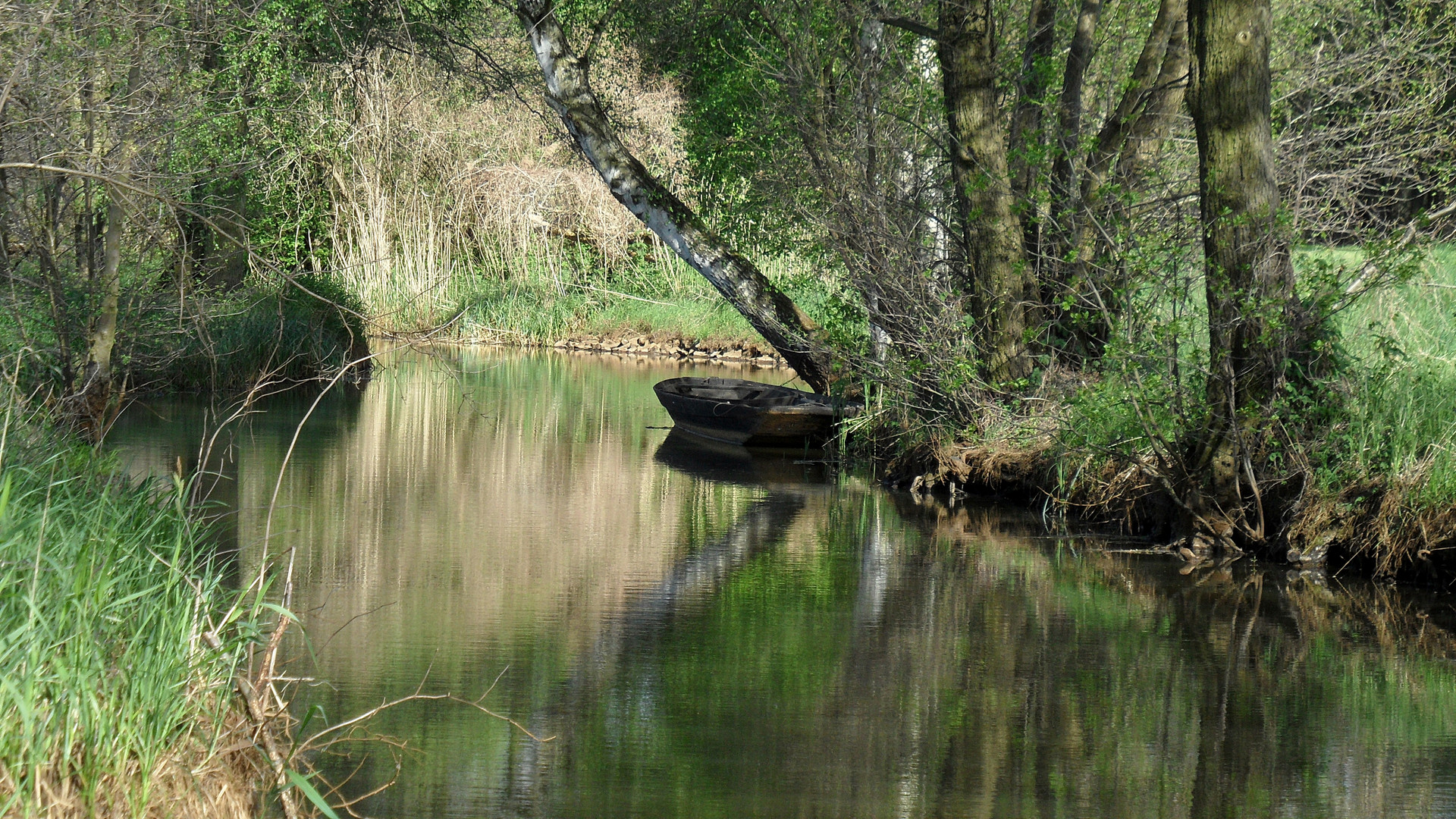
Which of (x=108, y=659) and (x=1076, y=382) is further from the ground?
(x=1076, y=382)

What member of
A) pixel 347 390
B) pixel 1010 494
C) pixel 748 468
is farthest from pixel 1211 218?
pixel 347 390

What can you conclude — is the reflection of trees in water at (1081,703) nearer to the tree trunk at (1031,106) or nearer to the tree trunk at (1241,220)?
the tree trunk at (1241,220)

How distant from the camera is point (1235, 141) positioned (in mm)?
7805

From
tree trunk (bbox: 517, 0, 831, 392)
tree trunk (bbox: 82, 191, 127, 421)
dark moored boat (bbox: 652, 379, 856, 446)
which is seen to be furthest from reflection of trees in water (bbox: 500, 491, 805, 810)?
tree trunk (bbox: 82, 191, 127, 421)

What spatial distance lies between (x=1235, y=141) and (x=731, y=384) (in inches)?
296

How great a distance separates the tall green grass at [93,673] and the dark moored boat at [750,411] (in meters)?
8.71

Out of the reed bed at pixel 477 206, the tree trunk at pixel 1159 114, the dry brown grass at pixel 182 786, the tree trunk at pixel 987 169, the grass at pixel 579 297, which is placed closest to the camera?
the dry brown grass at pixel 182 786

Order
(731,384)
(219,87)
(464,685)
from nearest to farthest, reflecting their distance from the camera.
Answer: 1. (464,685)
2. (219,87)
3. (731,384)

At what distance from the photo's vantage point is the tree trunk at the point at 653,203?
13.2m

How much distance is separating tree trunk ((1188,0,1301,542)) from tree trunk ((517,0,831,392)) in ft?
17.9

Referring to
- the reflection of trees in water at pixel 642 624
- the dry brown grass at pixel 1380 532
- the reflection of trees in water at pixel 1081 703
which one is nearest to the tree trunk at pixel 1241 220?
the dry brown grass at pixel 1380 532

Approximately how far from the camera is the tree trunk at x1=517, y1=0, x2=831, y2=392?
43.4ft

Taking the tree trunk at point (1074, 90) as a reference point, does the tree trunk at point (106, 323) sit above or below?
below

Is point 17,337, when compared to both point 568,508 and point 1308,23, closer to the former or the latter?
point 568,508
